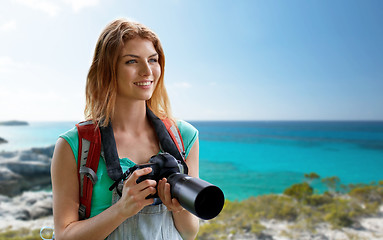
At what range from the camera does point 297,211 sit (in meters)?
4.97

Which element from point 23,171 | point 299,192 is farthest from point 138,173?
point 23,171

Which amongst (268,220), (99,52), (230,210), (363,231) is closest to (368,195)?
(363,231)

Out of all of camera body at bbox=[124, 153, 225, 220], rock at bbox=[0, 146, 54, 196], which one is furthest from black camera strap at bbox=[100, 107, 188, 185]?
rock at bbox=[0, 146, 54, 196]

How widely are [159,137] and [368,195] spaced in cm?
582

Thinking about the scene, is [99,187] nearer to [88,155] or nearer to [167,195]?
[88,155]

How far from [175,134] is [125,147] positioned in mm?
184

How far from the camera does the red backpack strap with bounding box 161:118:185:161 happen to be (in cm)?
104

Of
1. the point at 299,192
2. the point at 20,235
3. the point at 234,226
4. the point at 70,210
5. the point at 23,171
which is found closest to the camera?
the point at 70,210

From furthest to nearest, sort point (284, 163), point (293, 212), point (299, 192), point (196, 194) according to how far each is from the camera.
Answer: point (284, 163) → point (299, 192) → point (293, 212) → point (196, 194)

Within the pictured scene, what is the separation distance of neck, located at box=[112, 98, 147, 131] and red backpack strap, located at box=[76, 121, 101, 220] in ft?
0.47

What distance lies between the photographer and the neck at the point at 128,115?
3.48 feet

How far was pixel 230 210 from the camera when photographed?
4875 mm

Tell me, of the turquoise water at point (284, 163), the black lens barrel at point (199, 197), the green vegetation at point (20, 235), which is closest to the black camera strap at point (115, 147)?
the black lens barrel at point (199, 197)

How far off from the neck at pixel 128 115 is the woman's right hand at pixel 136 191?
341mm
